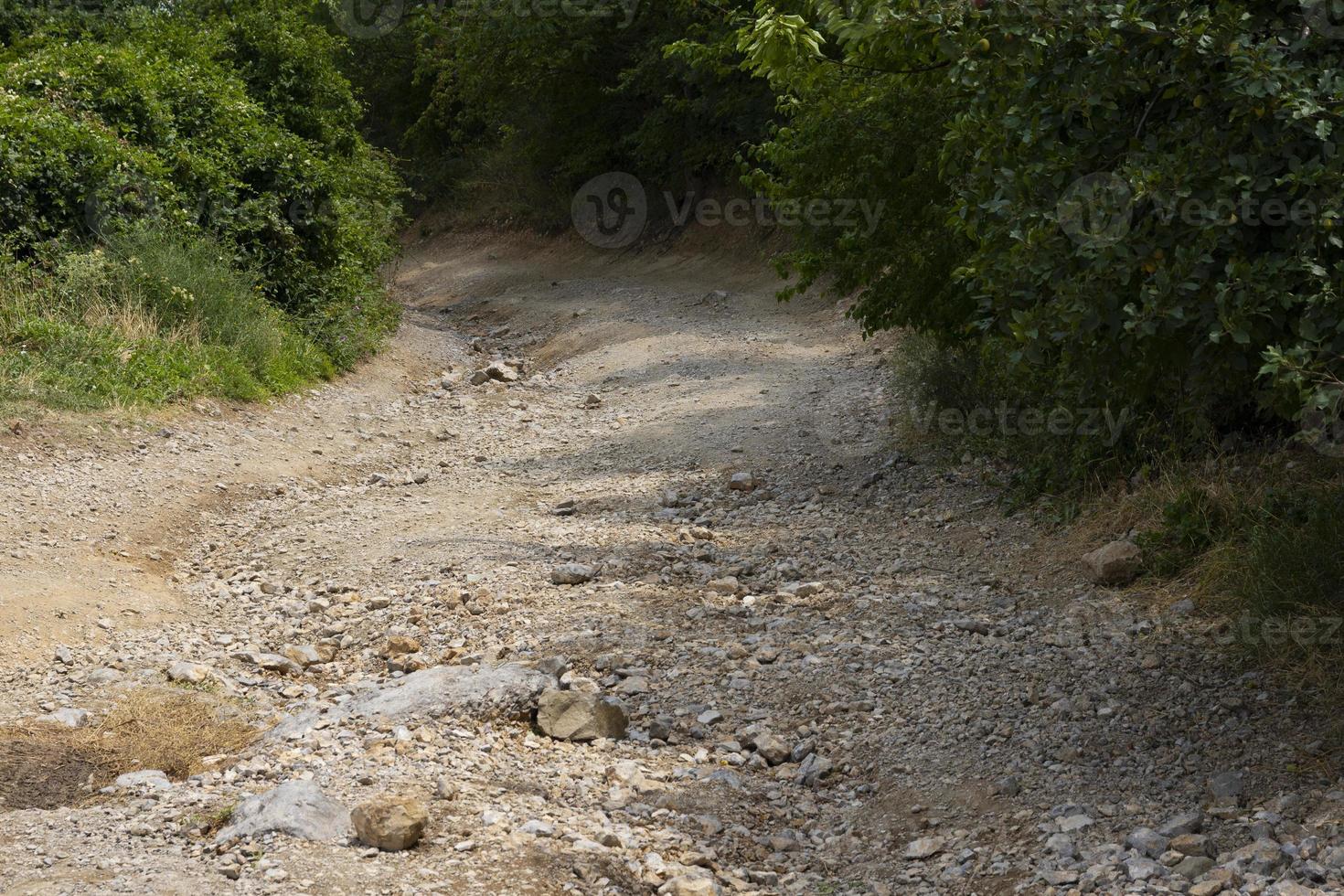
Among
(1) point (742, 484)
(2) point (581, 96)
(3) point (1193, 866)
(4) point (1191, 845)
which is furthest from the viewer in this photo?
(2) point (581, 96)

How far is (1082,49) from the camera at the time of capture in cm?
436

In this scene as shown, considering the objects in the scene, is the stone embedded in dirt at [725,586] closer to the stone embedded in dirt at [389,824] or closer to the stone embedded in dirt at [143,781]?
the stone embedded in dirt at [389,824]

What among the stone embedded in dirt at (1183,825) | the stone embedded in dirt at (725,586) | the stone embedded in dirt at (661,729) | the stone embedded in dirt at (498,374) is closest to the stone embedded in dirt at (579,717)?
the stone embedded in dirt at (661,729)

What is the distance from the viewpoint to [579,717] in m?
5.07

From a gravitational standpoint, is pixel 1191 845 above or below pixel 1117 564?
below

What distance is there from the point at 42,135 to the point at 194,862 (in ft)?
31.9

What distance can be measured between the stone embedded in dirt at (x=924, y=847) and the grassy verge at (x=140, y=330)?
7691 mm

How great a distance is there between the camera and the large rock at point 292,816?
3992mm

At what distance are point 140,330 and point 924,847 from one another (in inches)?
352

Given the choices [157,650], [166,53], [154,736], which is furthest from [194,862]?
[166,53]

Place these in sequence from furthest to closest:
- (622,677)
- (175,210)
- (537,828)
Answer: (175,210) → (622,677) → (537,828)

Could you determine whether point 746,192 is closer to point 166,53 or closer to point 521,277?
point 521,277

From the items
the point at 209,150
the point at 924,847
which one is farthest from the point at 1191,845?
the point at 209,150

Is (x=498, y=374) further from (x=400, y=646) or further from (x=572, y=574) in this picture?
(x=400, y=646)
